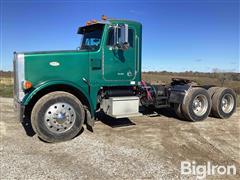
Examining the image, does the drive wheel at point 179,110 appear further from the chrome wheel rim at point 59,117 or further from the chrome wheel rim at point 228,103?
the chrome wheel rim at point 59,117

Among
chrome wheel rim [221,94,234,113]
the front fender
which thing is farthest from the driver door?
chrome wheel rim [221,94,234,113]

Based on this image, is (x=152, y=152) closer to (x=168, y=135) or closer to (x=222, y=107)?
(x=168, y=135)

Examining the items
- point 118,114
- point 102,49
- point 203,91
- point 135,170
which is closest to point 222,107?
point 203,91

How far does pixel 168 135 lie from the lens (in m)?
6.86

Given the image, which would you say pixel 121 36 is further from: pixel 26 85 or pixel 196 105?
pixel 196 105

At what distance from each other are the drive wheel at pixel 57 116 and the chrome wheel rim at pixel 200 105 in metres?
4.10

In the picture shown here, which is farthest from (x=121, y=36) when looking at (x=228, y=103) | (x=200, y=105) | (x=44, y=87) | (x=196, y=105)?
(x=228, y=103)

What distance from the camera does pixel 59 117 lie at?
6.17m

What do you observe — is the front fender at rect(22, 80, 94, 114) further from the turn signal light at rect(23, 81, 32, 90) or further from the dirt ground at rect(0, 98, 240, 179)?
the dirt ground at rect(0, 98, 240, 179)

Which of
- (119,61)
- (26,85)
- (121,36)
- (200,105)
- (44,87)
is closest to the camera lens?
(26,85)

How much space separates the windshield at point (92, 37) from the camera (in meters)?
7.07

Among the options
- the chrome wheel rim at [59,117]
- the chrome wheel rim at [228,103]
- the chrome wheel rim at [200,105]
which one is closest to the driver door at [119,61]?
the chrome wheel rim at [59,117]

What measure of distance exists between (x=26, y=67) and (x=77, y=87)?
4.08 ft

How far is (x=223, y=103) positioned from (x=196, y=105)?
136 cm
